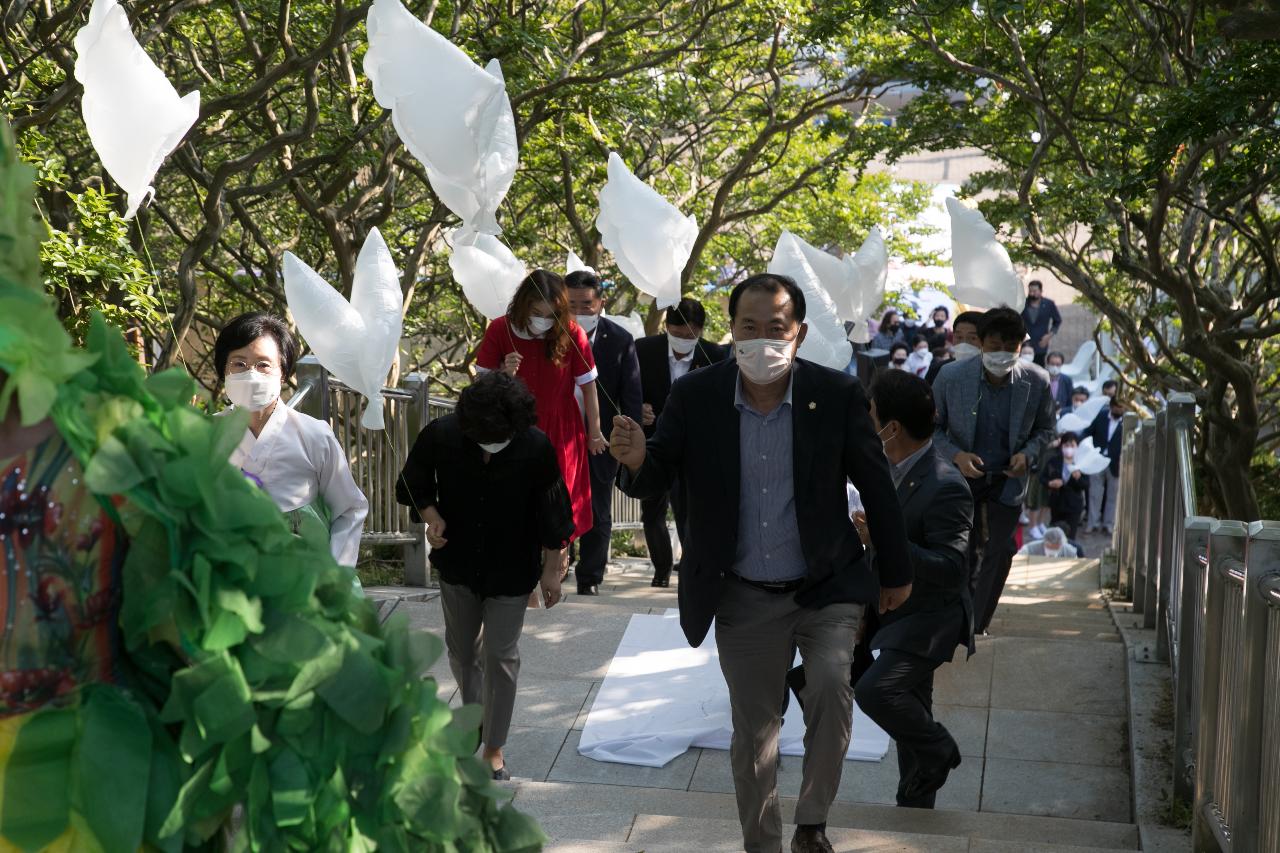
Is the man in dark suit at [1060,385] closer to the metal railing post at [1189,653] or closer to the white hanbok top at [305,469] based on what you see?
the metal railing post at [1189,653]

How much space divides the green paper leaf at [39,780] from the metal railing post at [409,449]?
6904 millimetres

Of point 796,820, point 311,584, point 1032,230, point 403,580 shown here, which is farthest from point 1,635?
point 1032,230

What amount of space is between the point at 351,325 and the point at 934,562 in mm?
2396

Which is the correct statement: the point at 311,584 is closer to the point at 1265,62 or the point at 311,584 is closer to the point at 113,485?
the point at 113,485

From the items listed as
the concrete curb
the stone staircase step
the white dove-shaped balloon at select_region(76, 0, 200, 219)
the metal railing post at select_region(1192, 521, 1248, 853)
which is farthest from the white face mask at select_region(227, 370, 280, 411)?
the concrete curb

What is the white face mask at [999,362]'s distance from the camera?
24.8 feet

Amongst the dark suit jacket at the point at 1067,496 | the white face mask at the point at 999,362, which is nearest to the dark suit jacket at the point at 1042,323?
the dark suit jacket at the point at 1067,496

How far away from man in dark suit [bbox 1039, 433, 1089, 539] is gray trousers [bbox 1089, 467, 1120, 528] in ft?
6.11

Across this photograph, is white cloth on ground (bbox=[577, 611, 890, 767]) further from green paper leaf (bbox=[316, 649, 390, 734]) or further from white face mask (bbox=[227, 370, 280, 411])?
green paper leaf (bbox=[316, 649, 390, 734])

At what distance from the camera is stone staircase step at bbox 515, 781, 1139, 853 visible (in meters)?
4.71

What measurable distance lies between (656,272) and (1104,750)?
306cm

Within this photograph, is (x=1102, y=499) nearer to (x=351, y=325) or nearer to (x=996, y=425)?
(x=996, y=425)

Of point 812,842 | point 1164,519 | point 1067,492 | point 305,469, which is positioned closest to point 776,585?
point 812,842

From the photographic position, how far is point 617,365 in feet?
27.8
